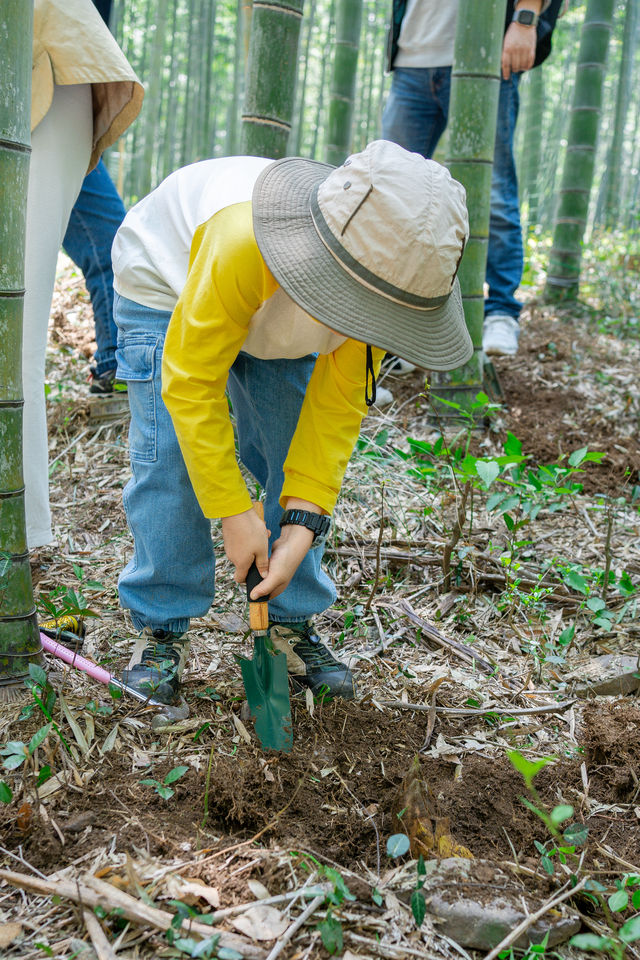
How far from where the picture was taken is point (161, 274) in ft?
5.11

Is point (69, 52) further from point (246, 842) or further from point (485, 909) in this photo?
point (485, 909)

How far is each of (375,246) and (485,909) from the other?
965 millimetres

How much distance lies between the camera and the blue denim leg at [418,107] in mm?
3168

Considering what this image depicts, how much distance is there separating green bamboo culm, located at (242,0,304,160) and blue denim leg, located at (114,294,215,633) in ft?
3.47

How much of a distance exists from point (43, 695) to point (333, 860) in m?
0.57

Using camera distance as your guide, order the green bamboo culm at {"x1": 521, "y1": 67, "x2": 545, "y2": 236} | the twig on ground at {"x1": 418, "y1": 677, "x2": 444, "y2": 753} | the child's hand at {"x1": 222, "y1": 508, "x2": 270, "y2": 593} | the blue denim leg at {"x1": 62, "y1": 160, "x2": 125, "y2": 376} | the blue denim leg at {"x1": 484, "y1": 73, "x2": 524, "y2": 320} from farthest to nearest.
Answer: the green bamboo culm at {"x1": 521, "y1": 67, "x2": 545, "y2": 236}, the blue denim leg at {"x1": 484, "y1": 73, "x2": 524, "y2": 320}, the blue denim leg at {"x1": 62, "y1": 160, "x2": 125, "y2": 376}, the twig on ground at {"x1": 418, "y1": 677, "x2": 444, "y2": 753}, the child's hand at {"x1": 222, "y1": 508, "x2": 270, "y2": 593}

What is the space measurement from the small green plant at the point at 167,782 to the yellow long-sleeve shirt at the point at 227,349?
426 mm

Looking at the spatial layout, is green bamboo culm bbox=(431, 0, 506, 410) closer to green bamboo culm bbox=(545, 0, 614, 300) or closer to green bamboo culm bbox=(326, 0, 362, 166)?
green bamboo culm bbox=(326, 0, 362, 166)

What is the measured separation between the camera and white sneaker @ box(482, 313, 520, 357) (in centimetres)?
335

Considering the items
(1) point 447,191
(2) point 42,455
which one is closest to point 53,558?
(2) point 42,455

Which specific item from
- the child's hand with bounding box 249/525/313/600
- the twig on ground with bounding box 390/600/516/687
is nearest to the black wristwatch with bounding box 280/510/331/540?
the child's hand with bounding box 249/525/313/600

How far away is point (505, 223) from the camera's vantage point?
3361mm

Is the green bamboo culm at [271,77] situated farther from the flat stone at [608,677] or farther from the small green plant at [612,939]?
the small green plant at [612,939]

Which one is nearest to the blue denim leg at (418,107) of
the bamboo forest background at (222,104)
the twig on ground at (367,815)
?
the bamboo forest background at (222,104)
